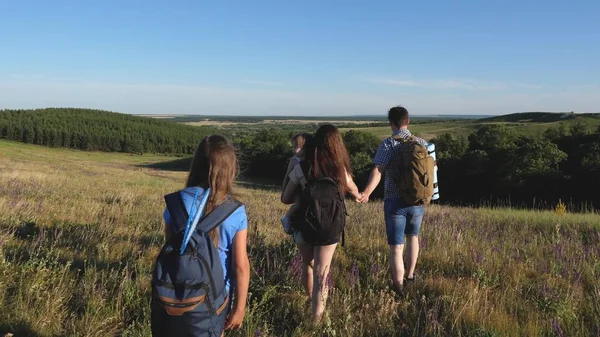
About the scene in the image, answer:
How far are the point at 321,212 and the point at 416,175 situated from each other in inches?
49.5

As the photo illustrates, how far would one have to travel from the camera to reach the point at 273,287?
157 inches

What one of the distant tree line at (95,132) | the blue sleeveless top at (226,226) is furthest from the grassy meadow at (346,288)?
the distant tree line at (95,132)

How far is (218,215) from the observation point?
2.45 meters

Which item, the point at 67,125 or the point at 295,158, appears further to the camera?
the point at 67,125

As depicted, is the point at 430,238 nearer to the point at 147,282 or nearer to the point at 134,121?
the point at 147,282

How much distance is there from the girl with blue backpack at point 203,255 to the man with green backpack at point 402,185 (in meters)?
2.12

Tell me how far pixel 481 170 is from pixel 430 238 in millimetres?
44451

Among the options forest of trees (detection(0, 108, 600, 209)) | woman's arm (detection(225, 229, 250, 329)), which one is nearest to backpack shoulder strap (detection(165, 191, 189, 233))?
woman's arm (detection(225, 229, 250, 329))

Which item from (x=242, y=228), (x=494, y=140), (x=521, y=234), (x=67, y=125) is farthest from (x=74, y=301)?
(x=67, y=125)

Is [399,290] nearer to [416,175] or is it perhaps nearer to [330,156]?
[416,175]

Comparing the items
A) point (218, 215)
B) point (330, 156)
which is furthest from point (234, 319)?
point (330, 156)

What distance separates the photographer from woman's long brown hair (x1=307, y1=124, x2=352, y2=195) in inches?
141

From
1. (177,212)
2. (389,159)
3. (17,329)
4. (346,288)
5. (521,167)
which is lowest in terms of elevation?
(521,167)

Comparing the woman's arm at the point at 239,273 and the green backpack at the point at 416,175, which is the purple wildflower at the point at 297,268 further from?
the woman's arm at the point at 239,273
